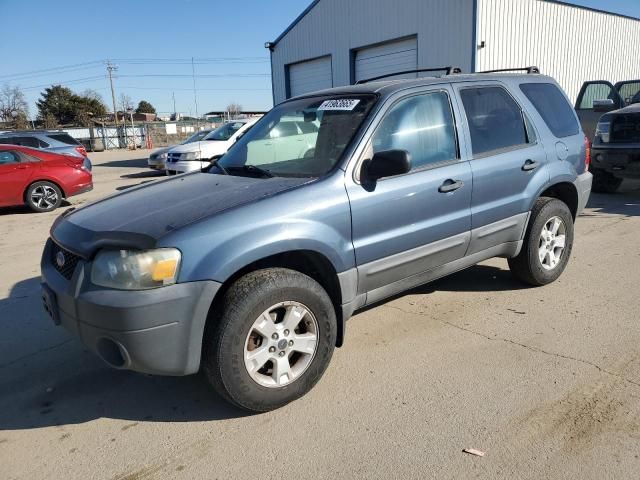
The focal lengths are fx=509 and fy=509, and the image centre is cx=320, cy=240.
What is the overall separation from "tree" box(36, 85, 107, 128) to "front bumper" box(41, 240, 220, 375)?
64823mm

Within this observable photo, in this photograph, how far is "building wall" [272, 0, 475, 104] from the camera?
1470cm

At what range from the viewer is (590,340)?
Answer: 3.57 m

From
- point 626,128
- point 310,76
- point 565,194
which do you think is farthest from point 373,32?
point 565,194

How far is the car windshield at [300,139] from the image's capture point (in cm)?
337

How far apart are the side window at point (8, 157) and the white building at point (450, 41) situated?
1155 cm

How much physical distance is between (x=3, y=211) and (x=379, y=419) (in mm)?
10602

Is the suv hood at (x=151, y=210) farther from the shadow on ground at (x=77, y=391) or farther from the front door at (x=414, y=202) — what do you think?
the shadow on ground at (x=77, y=391)

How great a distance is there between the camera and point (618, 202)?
340 inches

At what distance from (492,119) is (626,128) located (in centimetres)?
565

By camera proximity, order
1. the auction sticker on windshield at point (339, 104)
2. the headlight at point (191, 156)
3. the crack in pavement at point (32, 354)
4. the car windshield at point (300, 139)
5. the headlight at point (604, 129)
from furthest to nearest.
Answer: the headlight at point (191, 156) < the headlight at point (604, 129) < the crack in pavement at point (32, 354) < the auction sticker on windshield at point (339, 104) < the car windshield at point (300, 139)

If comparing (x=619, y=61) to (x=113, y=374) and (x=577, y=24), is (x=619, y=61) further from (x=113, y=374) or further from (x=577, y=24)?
(x=113, y=374)

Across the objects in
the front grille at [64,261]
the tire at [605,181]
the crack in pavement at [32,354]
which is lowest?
the crack in pavement at [32,354]

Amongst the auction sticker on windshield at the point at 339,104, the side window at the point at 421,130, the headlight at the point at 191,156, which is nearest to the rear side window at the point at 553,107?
the side window at the point at 421,130

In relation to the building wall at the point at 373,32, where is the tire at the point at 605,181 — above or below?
below
